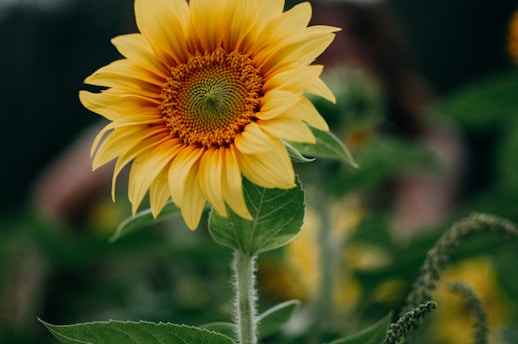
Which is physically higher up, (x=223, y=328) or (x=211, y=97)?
(x=211, y=97)

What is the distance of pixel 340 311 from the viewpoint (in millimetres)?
1060

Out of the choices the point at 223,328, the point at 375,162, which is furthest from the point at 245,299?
the point at 375,162

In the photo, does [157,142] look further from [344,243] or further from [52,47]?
[52,47]

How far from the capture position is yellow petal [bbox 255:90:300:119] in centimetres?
47

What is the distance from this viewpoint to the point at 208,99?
57cm

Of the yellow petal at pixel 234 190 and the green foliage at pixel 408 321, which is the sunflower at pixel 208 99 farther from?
the green foliage at pixel 408 321

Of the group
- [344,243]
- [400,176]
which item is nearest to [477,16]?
[400,176]

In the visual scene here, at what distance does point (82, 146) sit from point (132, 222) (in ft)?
5.75

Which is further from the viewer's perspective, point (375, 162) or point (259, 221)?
point (375, 162)

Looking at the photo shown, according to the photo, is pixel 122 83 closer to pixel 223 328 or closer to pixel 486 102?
pixel 223 328

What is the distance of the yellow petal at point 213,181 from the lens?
48 centimetres

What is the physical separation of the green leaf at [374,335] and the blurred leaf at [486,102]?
62 centimetres

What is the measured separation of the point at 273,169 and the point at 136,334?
137 mm

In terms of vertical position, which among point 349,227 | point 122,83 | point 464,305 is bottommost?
point 464,305
